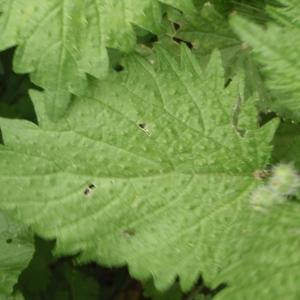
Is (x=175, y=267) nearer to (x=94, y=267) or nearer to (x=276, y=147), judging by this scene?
(x=276, y=147)

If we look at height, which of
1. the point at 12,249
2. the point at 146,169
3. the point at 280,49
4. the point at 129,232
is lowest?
the point at 12,249

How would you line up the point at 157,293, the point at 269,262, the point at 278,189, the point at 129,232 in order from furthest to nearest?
the point at 157,293
the point at 129,232
the point at 278,189
the point at 269,262

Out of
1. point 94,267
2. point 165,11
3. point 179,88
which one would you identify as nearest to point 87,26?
point 179,88

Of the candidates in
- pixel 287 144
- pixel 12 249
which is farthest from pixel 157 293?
pixel 287 144

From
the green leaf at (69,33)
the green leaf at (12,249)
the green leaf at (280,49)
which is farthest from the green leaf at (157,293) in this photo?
the green leaf at (280,49)

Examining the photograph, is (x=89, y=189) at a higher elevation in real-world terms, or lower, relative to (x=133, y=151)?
lower

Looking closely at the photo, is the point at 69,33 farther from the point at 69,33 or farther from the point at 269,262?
the point at 269,262

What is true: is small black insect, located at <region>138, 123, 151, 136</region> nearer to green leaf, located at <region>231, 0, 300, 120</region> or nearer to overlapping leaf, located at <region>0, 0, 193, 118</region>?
overlapping leaf, located at <region>0, 0, 193, 118</region>
